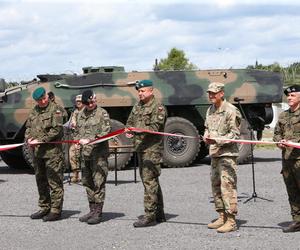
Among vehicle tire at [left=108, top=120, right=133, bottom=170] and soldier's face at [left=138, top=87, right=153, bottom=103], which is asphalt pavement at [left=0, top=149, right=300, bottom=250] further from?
soldier's face at [left=138, top=87, right=153, bottom=103]

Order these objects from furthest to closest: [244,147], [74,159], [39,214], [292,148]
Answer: [244,147]
[74,159]
[39,214]
[292,148]

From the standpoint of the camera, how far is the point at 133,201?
9508 mm

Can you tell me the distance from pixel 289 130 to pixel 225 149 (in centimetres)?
73

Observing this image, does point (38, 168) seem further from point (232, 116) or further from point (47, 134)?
point (232, 116)

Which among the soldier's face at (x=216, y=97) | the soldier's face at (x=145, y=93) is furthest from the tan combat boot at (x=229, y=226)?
the soldier's face at (x=145, y=93)

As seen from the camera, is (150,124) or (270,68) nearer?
(150,124)

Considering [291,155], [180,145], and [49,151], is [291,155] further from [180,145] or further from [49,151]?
[180,145]

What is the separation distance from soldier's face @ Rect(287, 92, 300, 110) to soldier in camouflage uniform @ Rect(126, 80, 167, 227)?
4.91 feet

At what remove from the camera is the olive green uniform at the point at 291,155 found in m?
7.00

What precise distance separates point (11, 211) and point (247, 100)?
23.2 feet

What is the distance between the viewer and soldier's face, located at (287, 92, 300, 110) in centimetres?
702

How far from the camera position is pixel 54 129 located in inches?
316

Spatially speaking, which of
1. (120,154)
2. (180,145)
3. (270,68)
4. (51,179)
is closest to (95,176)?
(51,179)

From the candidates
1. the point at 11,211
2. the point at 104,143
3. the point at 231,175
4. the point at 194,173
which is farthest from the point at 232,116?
the point at 194,173
